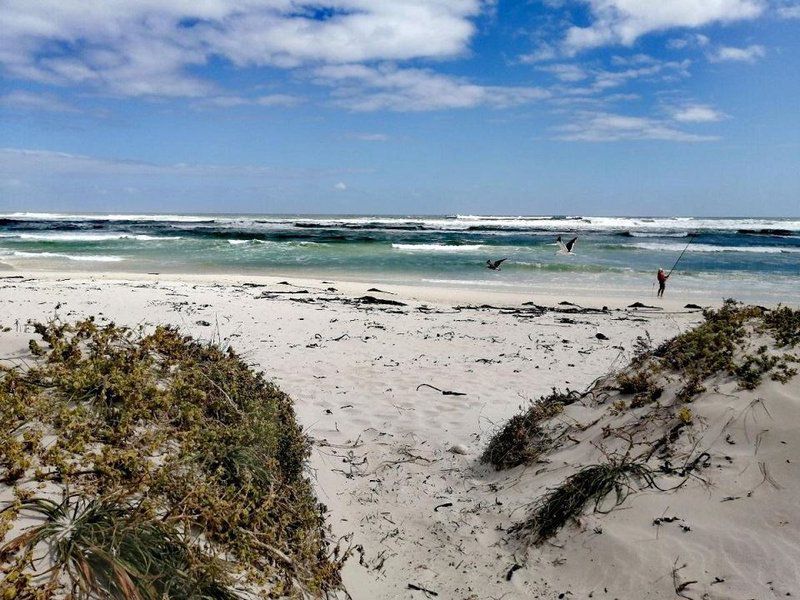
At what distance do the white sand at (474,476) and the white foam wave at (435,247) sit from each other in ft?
85.5

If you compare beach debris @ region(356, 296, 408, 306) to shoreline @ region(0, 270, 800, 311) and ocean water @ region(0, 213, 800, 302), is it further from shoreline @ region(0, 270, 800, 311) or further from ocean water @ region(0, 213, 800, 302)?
ocean water @ region(0, 213, 800, 302)

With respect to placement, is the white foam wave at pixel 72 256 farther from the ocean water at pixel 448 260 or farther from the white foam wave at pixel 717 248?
the white foam wave at pixel 717 248

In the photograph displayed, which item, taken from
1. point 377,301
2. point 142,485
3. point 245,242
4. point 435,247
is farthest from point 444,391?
point 245,242

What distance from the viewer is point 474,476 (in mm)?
4766

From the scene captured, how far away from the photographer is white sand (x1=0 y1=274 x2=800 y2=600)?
306 centimetres

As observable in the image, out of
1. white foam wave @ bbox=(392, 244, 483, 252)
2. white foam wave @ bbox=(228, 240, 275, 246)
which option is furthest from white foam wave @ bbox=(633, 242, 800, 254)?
white foam wave @ bbox=(228, 240, 275, 246)

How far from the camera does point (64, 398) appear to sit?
10.2 ft

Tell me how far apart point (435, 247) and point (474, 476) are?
34.3 metres

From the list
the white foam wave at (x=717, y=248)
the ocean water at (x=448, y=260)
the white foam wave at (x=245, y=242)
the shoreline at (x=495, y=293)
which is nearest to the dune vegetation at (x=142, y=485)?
the shoreline at (x=495, y=293)

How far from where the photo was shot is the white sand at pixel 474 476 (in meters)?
3.06

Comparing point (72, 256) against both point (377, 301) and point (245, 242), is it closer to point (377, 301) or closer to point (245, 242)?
point (245, 242)

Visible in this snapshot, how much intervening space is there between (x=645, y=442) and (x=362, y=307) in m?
10.3

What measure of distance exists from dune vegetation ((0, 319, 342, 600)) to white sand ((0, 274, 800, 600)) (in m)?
0.66

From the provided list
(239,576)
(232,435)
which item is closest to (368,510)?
(232,435)
